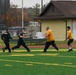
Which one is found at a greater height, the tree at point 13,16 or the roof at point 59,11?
the roof at point 59,11

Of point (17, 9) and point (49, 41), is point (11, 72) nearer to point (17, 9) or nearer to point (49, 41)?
point (49, 41)

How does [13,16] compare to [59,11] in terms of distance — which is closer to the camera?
[59,11]

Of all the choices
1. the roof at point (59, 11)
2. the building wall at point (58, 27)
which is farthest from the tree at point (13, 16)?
the building wall at point (58, 27)

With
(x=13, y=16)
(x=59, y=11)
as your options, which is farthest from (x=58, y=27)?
(x=13, y=16)

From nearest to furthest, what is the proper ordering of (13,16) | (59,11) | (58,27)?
(58,27)
(59,11)
(13,16)

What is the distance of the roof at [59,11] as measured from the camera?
50.0m

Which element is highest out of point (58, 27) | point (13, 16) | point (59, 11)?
point (59, 11)

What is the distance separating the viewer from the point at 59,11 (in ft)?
168

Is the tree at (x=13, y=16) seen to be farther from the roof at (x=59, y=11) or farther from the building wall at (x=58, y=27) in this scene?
the building wall at (x=58, y=27)

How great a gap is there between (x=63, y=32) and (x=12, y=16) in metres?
35.3

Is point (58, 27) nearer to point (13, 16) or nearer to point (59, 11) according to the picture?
point (59, 11)

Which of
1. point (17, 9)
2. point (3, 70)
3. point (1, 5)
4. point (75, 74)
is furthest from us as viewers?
point (17, 9)

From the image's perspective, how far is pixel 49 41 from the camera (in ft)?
85.9

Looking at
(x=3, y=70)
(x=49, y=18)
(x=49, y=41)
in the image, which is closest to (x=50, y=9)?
(x=49, y=18)
